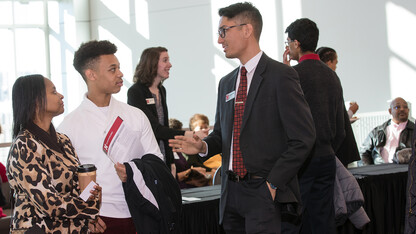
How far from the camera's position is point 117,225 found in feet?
8.02

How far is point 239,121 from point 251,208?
41 cm

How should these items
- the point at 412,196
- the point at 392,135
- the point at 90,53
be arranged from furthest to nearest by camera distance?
the point at 392,135 → the point at 412,196 → the point at 90,53

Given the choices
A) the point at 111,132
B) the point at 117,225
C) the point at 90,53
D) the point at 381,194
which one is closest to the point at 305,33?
the point at 90,53

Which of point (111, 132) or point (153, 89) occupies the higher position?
point (153, 89)

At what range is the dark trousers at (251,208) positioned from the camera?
2357 mm

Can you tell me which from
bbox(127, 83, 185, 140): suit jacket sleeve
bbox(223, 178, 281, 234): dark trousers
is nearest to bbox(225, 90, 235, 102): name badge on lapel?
bbox(223, 178, 281, 234): dark trousers

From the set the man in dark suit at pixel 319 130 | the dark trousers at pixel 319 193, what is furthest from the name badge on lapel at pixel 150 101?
the dark trousers at pixel 319 193

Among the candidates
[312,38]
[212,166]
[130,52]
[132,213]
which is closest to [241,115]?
[132,213]

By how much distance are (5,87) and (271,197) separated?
1185cm

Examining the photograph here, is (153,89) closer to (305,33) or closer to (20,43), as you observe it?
(305,33)

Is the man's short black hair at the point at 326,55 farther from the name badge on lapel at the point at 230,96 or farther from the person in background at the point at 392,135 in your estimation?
the person in background at the point at 392,135

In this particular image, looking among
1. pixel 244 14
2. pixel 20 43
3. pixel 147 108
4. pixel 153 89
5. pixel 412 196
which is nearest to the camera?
pixel 244 14

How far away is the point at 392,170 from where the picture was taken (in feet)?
15.6

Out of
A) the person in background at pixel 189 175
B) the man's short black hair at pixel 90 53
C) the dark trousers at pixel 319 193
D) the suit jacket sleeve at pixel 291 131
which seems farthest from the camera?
the person in background at pixel 189 175
